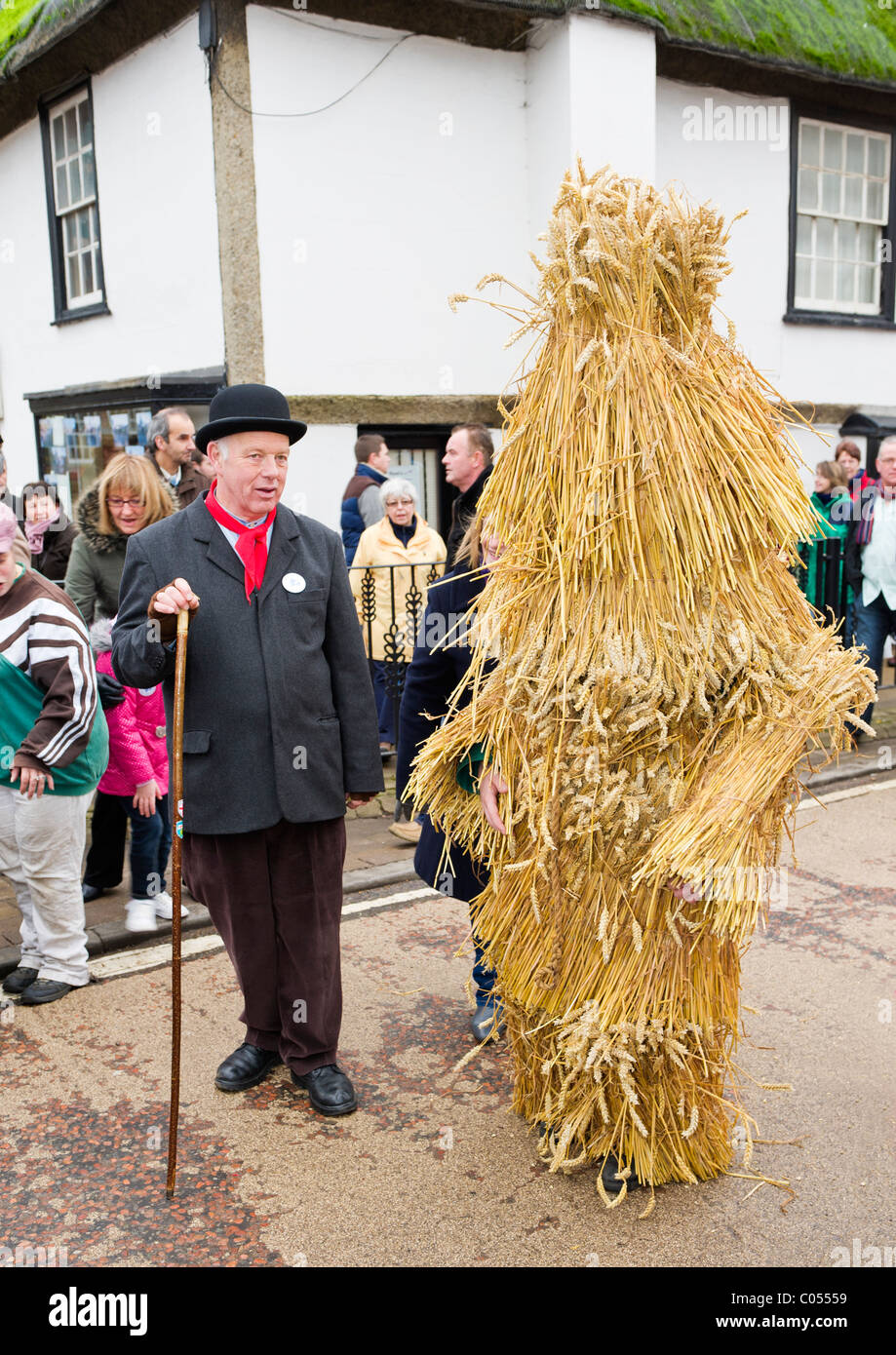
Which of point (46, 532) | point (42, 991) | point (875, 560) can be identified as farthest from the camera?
point (875, 560)

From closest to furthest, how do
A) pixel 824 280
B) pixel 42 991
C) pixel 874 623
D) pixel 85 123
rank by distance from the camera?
pixel 42 991
pixel 874 623
pixel 85 123
pixel 824 280

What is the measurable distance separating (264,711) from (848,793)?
453 cm

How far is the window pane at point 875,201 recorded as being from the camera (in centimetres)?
1105

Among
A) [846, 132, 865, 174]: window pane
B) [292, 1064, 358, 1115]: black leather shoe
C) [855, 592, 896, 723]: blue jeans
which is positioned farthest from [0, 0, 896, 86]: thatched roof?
[292, 1064, 358, 1115]: black leather shoe

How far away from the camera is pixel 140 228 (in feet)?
28.6

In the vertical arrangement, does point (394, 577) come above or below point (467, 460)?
below

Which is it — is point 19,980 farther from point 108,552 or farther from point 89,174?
A: point 89,174

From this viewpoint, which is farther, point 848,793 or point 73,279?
point 73,279

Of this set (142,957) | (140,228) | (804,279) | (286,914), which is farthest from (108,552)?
(804,279)

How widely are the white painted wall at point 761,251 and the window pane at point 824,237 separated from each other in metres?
0.60

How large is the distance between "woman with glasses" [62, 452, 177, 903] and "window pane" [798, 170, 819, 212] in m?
8.04

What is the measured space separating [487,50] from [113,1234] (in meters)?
8.39

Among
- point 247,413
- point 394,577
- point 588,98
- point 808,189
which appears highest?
point 588,98
